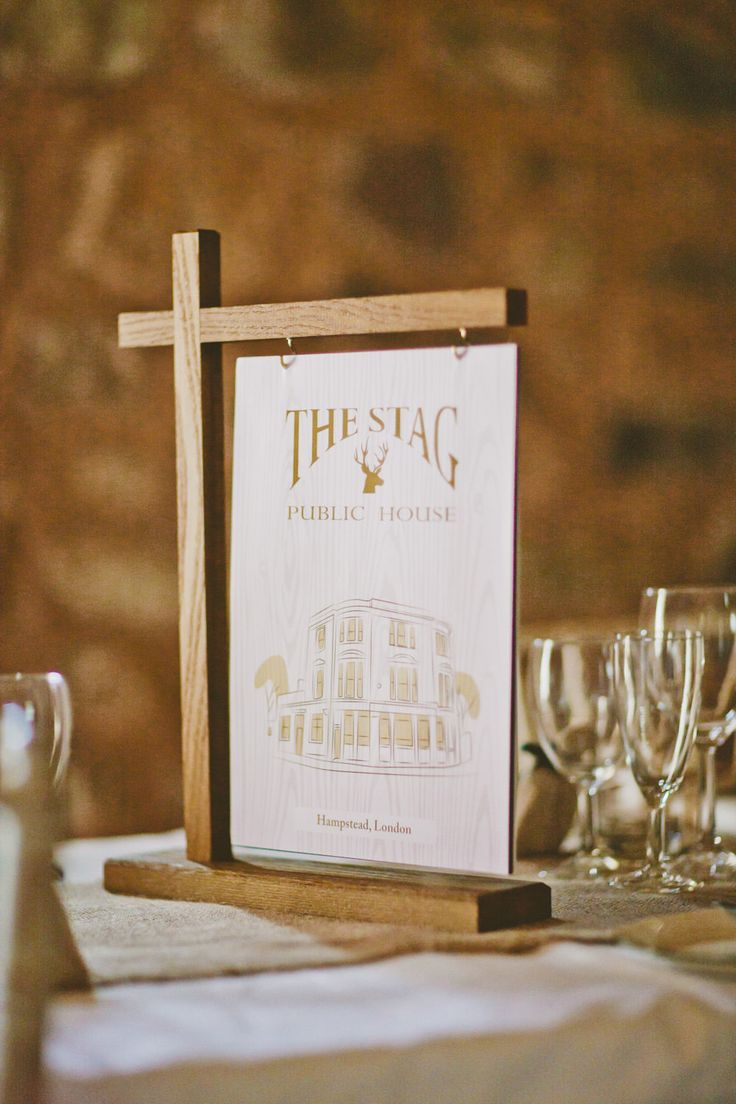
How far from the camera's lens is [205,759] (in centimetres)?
71

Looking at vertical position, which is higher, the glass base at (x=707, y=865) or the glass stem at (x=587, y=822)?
the glass stem at (x=587, y=822)

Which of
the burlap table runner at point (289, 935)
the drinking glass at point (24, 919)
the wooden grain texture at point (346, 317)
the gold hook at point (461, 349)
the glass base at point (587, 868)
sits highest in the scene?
the wooden grain texture at point (346, 317)

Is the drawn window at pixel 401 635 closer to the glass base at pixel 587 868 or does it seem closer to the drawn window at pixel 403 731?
the drawn window at pixel 403 731

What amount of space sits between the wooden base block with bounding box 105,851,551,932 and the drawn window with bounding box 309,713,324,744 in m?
0.07

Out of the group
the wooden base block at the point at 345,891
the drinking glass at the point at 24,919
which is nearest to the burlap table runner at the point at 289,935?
the wooden base block at the point at 345,891

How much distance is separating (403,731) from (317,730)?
5cm

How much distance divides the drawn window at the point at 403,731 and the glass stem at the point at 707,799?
0.79 ft

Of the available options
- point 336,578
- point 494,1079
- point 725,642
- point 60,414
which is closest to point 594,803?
point 725,642

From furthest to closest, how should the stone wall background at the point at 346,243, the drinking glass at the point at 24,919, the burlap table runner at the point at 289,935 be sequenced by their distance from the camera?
the stone wall background at the point at 346,243 < the burlap table runner at the point at 289,935 < the drinking glass at the point at 24,919

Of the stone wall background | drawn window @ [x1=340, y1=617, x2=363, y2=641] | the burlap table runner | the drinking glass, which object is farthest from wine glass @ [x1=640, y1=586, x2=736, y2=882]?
the stone wall background

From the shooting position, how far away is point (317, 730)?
674 mm

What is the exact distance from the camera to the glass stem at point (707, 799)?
807mm

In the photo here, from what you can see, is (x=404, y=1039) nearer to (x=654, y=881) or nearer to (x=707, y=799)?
(x=654, y=881)

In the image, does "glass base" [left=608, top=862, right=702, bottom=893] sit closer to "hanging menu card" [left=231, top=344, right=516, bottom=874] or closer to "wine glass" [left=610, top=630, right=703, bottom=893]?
"wine glass" [left=610, top=630, right=703, bottom=893]
